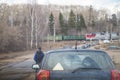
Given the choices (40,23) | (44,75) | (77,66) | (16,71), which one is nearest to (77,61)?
(77,66)

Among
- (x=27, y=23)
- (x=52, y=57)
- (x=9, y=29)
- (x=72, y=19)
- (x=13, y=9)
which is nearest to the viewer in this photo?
(x=52, y=57)

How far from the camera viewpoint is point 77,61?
725cm

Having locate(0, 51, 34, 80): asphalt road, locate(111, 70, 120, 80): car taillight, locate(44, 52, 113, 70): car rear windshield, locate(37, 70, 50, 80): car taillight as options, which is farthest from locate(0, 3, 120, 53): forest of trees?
locate(111, 70, 120, 80): car taillight

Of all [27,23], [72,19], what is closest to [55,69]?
[27,23]

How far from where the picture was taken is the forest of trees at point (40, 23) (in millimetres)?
65887

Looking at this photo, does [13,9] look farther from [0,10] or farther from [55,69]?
[55,69]

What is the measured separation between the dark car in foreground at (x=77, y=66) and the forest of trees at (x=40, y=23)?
5195 centimetres

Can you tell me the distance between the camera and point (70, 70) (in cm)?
693

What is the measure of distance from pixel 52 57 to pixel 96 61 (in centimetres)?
92

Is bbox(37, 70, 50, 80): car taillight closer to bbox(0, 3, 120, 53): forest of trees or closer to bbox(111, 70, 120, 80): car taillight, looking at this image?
bbox(111, 70, 120, 80): car taillight

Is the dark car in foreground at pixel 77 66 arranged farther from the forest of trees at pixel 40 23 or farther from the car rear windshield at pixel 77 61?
the forest of trees at pixel 40 23

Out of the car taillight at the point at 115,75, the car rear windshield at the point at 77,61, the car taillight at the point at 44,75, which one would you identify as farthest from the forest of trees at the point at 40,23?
the car taillight at the point at 115,75

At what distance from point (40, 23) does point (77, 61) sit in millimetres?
81803

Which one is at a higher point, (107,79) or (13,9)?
(13,9)
